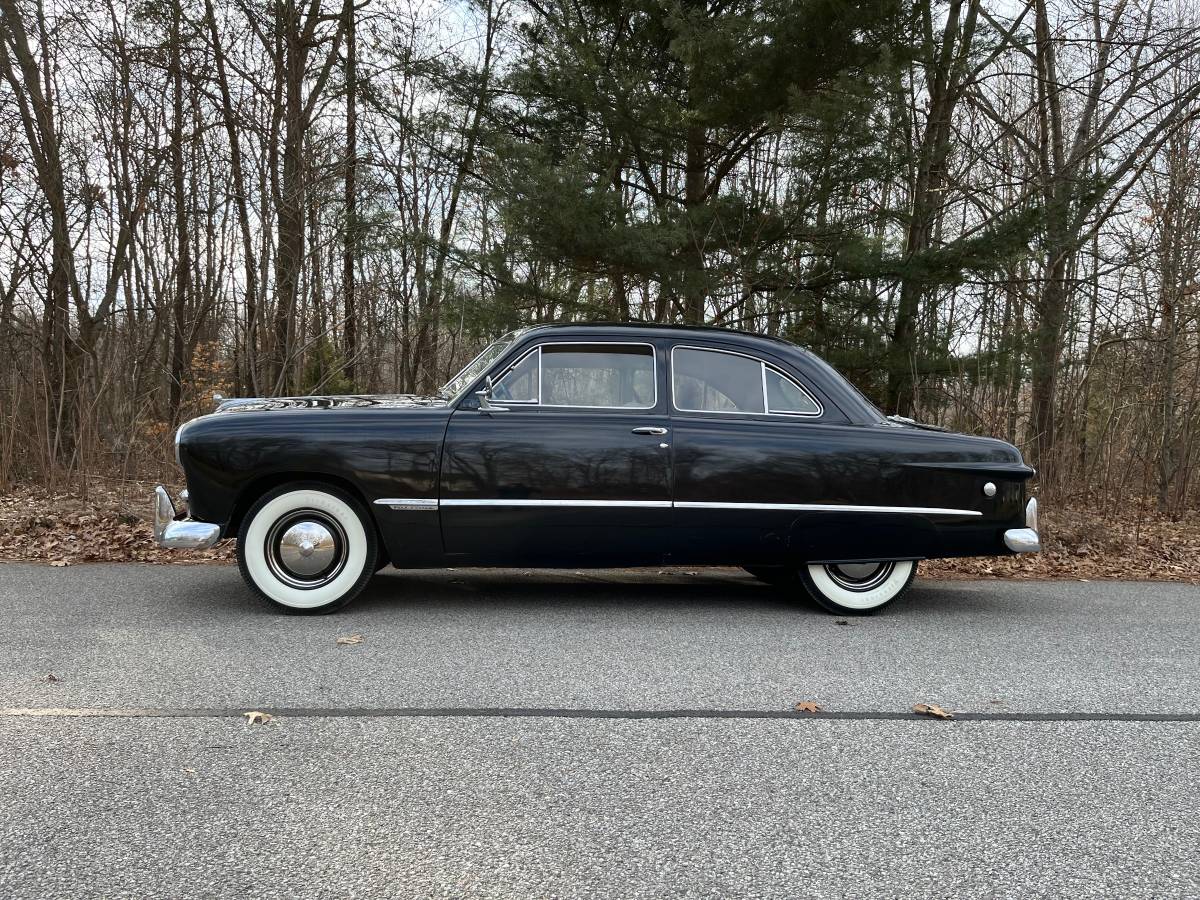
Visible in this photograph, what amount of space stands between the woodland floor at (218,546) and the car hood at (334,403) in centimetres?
182

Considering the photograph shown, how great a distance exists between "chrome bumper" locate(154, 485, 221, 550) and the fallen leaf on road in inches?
148

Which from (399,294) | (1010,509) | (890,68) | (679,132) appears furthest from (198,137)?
(1010,509)

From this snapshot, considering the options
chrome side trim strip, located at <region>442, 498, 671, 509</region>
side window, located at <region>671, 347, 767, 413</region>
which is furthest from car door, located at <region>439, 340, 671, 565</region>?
side window, located at <region>671, 347, 767, 413</region>

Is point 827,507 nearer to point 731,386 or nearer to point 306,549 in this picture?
point 731,386

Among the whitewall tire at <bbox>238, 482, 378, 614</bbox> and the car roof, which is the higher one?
the car roof

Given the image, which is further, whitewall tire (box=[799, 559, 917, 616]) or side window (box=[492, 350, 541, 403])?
whitewall tire (box=[799, 559, 917, 616])

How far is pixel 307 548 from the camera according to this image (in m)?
5.12

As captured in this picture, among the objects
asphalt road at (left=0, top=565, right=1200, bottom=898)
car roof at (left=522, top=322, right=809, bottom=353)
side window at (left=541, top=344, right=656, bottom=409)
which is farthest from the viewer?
car roof at (left=522, top=322, right=809, bottom=353)

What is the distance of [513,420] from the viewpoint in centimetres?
527

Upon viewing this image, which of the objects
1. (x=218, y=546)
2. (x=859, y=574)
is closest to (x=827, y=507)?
(x=859, y=574)

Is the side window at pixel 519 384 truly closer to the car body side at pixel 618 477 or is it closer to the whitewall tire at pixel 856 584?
the car body side at pixel 618 477

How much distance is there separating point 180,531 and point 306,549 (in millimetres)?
692

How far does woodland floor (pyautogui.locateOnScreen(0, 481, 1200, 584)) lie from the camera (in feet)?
23.0

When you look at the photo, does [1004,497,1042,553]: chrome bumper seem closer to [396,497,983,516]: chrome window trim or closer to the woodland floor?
[396,497,983,516]: chrome window trim
